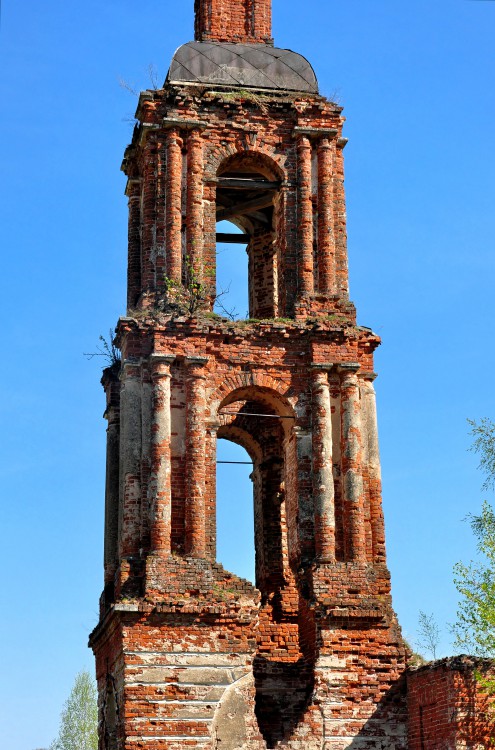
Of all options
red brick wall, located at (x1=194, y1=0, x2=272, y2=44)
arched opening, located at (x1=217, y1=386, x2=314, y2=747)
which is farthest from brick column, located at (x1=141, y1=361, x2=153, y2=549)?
red brick wall, located at (x1=194, y1=0, x2=272, y2=44)

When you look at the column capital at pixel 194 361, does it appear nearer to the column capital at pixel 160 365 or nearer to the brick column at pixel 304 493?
the column capital at pixel 160 365

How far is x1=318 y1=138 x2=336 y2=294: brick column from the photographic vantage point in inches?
730

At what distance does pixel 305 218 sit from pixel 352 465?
3539mm

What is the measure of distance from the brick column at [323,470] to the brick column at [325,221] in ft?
4.76

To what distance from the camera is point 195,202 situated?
18516 millimetres

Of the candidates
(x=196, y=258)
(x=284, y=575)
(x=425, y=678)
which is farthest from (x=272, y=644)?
(x=196, y=258)

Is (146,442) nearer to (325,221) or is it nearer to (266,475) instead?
(266,475)

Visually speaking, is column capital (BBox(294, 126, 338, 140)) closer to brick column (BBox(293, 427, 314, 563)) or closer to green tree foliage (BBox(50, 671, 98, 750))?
brick column (BBox(293, 427, 314, 563))

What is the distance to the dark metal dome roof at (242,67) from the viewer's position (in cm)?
1931

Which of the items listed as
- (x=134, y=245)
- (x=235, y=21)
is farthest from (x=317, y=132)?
(x=134, y=245)

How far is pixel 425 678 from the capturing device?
15.9 m

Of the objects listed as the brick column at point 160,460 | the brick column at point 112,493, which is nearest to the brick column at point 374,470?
the brick column at point 160,460

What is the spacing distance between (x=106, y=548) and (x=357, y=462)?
3571 millimetres

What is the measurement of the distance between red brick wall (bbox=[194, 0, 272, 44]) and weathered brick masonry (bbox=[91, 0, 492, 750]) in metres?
0.03
